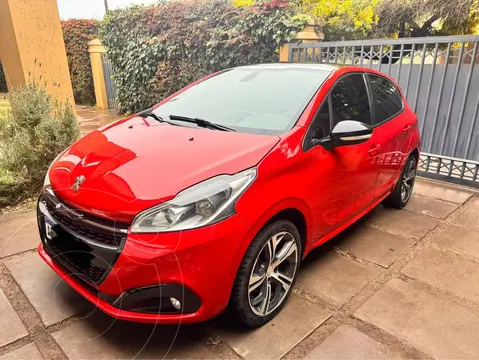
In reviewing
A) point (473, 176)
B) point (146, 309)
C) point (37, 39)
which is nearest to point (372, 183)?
point (146, 309)

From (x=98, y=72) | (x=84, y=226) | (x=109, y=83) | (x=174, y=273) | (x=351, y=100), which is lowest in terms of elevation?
(x=109, y=83)

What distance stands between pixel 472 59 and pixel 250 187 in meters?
4.33

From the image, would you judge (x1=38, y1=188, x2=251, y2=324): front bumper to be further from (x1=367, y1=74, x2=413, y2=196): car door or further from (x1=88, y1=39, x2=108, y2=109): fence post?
(x1=88, y1=39, x2=108, y2=109): fence post

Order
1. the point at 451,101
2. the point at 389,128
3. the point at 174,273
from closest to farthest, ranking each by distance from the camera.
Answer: the point at 174,273, the point at 389,128, the point at 451,101

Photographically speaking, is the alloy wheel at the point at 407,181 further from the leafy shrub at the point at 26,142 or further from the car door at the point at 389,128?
the leafy shrub at the point at 26,142

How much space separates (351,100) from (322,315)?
66.8 inches

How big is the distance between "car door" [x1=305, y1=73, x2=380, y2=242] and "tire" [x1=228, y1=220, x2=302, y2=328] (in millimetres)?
336

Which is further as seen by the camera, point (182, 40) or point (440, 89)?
point (182, 40)

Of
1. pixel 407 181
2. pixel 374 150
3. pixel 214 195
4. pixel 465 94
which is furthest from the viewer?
pixel 465 94

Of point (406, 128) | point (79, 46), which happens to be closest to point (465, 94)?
point (406, 128)

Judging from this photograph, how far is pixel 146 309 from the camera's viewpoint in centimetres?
184

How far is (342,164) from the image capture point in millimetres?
2691

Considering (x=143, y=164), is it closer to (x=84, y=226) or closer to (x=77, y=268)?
(x=84, y=226)

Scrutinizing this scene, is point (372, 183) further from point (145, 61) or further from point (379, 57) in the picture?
point (145, 61)
